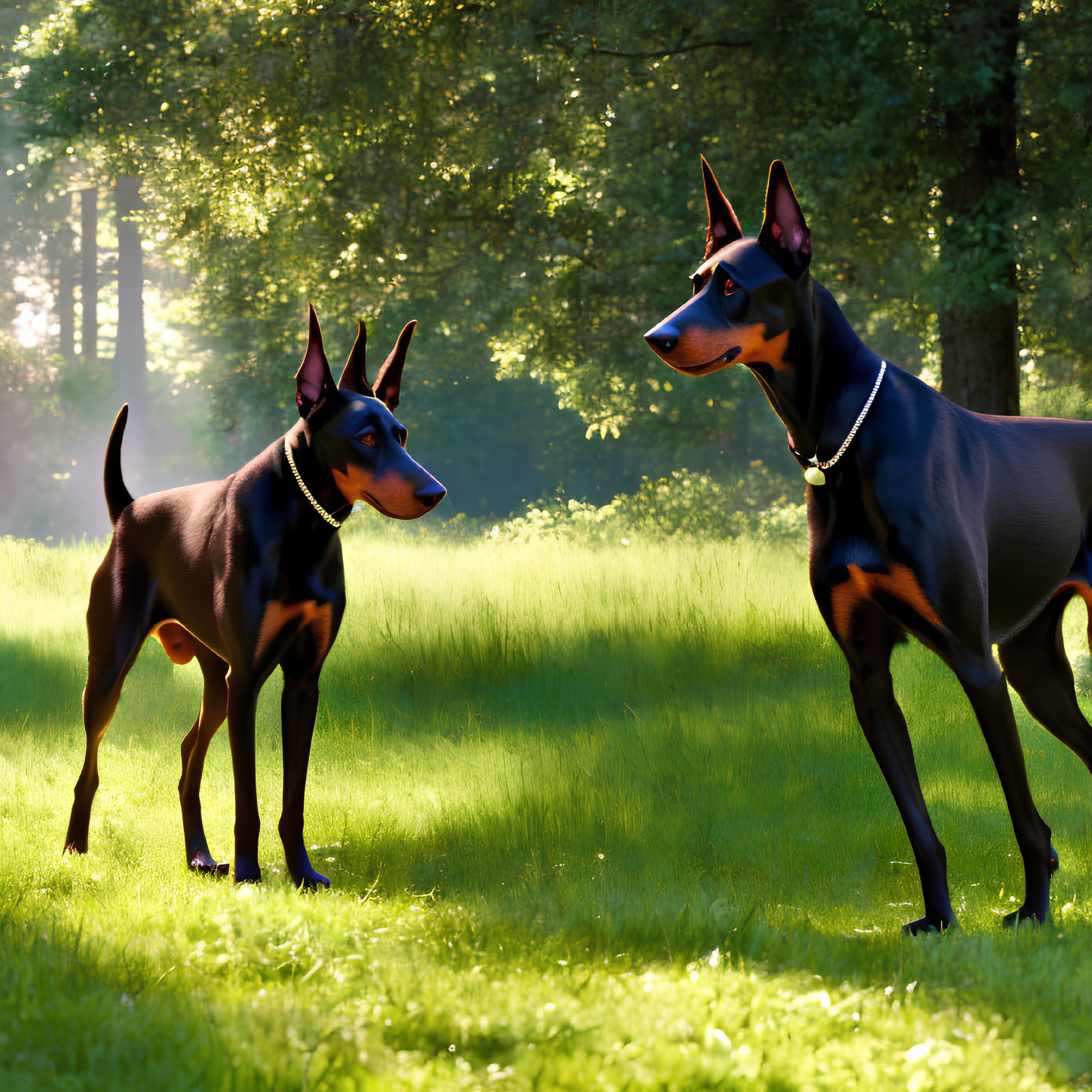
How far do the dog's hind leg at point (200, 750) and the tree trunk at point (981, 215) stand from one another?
25.0 ft

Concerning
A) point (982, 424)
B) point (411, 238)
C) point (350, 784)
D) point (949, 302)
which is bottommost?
point (350, 784)

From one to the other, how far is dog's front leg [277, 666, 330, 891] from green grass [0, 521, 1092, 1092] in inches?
5.7

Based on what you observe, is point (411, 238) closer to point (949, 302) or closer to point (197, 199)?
point (197, 199)

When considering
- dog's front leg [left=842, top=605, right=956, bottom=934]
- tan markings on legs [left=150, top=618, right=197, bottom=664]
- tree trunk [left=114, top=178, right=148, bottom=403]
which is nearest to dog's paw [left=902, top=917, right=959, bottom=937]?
dog's front leg [left=842, top=605, right=956, bottom=934]

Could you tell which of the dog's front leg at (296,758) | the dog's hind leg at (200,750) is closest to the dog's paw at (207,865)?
the dog's hind leg at (200,750)

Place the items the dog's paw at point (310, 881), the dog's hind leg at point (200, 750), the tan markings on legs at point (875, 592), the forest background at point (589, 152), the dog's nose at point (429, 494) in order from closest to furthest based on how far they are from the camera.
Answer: the tan markings on legs at point (875, 592) < the dog's nose at point (429, 494) < the dog's paw at point (310, 881) < the dog's hind leg at point (200, 750) < the forest background at point (589, 152)

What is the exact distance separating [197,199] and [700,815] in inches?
439

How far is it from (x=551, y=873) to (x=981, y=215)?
7.81 meters

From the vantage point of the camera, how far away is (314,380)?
4375 millimetres

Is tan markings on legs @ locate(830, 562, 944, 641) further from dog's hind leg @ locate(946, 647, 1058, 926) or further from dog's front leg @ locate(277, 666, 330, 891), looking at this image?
dog's front leg @ locate(277, 666, 330, 891)

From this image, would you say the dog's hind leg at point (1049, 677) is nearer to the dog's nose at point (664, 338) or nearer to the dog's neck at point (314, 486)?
the dog's nose at point (664, 338)

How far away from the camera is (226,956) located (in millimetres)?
3471

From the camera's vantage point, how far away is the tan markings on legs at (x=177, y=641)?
5219 millimetres

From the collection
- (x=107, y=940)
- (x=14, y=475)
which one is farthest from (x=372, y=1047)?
(x=14, y=475)
